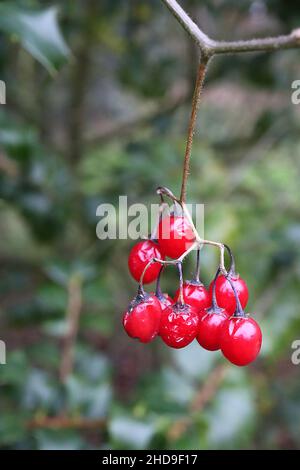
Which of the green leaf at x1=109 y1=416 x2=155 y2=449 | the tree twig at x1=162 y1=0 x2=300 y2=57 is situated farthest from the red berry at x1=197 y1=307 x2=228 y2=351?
the green leaf at x1=109 y1=416 x2=155 y2=449

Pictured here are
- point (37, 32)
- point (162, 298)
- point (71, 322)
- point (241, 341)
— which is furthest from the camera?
point (71, 322)

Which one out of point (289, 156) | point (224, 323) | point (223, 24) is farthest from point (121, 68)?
point (224, 323)

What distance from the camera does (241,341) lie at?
80 cm

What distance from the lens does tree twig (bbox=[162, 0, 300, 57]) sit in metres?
0.60

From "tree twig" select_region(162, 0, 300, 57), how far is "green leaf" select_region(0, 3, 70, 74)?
17.3 inches

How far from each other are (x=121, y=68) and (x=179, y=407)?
4.93 ft

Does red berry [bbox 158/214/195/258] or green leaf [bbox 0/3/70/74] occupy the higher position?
green leaf [bbox 0/3/70/74]

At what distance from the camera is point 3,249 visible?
3.09 meters

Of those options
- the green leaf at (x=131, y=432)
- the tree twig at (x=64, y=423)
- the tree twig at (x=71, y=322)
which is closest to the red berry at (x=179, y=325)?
the green leaf at (x=131, y=432)

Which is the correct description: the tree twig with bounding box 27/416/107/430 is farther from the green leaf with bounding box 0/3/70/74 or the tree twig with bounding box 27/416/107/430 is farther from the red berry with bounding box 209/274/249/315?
the green leaf with bounding box 0/3/70/74

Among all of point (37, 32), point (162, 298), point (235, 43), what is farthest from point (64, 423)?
point (235, 43)

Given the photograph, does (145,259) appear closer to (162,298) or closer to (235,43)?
(162,298)

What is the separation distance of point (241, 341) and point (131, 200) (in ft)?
3.86

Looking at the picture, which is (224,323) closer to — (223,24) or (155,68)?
(155,68)
